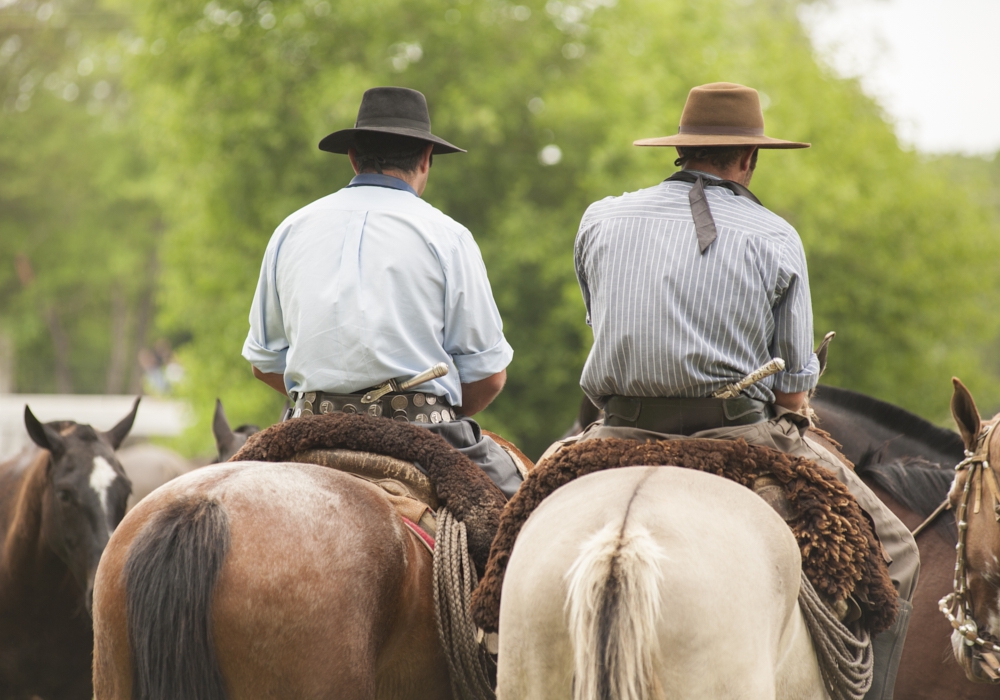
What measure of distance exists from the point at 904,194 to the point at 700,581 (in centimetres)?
1781

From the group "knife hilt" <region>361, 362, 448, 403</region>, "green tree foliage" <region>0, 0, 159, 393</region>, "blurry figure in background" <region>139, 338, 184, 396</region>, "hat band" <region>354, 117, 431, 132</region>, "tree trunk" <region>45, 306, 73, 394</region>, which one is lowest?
"tree trunk" <region>45, 306, 73, 394</region>

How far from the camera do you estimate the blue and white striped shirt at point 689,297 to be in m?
3.30

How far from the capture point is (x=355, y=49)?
1529 cm

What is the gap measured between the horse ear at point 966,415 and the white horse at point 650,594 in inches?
52.5

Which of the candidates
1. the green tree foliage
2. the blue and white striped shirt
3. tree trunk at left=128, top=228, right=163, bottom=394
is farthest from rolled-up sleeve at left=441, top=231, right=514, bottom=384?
tree trunk at left=128, top=228, right=163, bottom=394

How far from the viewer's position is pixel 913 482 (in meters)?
4.93

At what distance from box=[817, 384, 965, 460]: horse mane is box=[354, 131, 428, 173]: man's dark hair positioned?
2.68 metres

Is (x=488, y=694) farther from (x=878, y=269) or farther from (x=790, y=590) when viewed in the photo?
(x=878, y=269)

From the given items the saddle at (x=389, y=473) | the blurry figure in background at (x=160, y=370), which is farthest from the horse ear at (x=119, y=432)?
the blurry figure in background at (x=160, y=370)

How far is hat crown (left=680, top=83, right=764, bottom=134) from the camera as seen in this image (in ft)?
11.9

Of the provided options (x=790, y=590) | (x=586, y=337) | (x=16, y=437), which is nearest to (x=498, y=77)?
(x=586, y=337)

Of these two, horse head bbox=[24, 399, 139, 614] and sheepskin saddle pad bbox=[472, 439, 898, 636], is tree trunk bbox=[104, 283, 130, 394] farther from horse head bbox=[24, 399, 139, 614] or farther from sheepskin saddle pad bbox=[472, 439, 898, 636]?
sheepskin saddle pad bbox=[472, 439, 898, 636]

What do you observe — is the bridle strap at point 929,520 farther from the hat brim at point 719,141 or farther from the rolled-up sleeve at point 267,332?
the rolled-up sleeve at point 267,332

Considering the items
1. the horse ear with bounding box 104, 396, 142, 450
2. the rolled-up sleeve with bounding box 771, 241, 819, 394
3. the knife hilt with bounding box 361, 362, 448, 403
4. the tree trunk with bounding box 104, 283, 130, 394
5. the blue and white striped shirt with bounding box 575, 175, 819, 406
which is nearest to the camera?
the blue and white striped shirt with bounding box 575, 175, 819, 406
